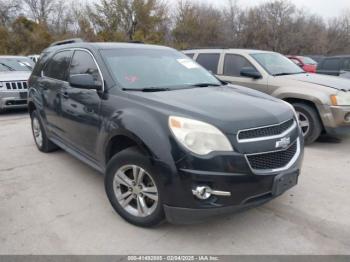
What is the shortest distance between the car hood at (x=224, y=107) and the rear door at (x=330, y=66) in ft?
26.8

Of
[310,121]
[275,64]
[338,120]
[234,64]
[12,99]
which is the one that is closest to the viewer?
[338,120]

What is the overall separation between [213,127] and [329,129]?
3.57m

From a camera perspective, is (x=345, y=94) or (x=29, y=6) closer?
(x=345, y=94)

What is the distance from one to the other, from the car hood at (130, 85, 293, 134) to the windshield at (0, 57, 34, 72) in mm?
8119

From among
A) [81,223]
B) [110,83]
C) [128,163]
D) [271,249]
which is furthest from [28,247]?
[271,249]

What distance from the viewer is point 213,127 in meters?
2.62

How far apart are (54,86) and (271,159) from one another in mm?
3136

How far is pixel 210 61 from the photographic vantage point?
7125mm

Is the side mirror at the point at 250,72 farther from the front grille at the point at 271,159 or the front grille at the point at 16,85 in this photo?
the front grille at the point at 16,85

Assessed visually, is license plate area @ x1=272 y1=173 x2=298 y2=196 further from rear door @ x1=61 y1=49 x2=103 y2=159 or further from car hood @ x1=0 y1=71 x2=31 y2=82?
car hood @ x1=0 y1=71 x2=31 y2=82

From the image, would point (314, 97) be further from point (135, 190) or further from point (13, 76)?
point (13, 76)

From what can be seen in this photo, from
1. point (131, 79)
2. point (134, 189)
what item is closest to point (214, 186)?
point (134, 189)

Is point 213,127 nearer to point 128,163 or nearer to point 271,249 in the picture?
point 128,163

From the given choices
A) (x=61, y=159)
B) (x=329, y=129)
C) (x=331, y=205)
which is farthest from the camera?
(x=329, y=129)
